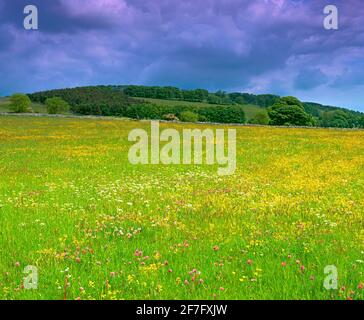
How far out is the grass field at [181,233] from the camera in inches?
334

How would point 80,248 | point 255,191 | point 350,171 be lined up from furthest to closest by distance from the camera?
point 350,171
point 255,191
point 80,248

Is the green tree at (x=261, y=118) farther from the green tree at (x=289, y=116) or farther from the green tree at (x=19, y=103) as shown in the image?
the green tree at (x=19, y=103)

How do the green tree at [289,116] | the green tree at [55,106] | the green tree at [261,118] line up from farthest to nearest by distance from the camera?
the green tree at [261,118], the green tree at [55,106], the green tree at [289,116]

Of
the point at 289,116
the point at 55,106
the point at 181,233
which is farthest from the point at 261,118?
the point at 181,233

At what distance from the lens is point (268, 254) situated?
1018cm

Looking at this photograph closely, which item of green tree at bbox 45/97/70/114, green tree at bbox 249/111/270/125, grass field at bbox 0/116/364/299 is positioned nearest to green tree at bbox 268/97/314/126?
green tree at bbox 249/111/270/125

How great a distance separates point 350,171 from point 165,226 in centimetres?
1591

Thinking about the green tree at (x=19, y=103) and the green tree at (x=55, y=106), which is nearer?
the green tree at (x=19, y=103)

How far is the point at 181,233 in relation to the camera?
1207cm

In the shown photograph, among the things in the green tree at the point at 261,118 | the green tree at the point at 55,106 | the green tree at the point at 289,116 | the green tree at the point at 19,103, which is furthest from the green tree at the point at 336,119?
the green tree at the point at 19,103

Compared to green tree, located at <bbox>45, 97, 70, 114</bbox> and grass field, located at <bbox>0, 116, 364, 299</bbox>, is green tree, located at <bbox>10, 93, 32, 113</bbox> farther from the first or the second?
grass field, located at <bbox>0, 116, 364, 299</bbox>
